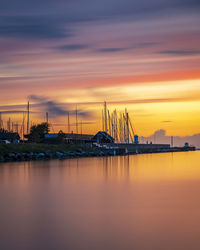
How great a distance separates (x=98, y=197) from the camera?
20812mm

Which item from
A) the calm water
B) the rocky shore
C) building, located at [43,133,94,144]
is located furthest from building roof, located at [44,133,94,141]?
the calm water

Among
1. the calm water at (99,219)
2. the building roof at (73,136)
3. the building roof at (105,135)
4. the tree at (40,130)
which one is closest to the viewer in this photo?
Result: the calm water at (99,219)

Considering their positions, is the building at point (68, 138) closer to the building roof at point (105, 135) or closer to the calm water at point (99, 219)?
the building roof at point (105, 135)

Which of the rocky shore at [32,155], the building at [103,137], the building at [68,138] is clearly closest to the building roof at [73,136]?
the building at [68,138]

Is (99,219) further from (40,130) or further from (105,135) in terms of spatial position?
(105,135)

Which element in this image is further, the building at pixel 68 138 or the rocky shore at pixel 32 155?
the building at pixel 68 138

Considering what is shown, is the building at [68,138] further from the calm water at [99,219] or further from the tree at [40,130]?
the calm water at [99,219]

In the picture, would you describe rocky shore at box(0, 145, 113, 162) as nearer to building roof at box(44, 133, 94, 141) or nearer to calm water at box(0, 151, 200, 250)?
building roof at box(44, 133, 94, 141)

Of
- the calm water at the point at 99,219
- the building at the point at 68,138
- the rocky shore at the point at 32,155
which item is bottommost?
the calm water at the point at 99,219

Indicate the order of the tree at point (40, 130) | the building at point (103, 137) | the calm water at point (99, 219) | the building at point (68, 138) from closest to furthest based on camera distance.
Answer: the calm water at point (99, 219) < the building at point (68, 138) < the tree at point (40, 130) < the building at point (103, 137)

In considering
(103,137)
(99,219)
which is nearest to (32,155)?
(99,219)

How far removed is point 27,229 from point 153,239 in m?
4.04

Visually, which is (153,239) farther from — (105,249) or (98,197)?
(98,197)

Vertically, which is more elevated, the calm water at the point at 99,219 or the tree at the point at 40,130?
the tree at the point at 40,130
